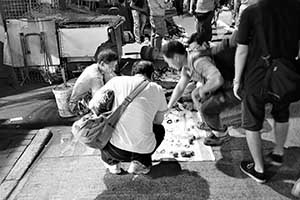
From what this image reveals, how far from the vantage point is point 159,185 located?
2912 millimetres

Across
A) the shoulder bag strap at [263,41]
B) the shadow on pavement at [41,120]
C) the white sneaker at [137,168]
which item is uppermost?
the shoulder bag strap at [263,41]

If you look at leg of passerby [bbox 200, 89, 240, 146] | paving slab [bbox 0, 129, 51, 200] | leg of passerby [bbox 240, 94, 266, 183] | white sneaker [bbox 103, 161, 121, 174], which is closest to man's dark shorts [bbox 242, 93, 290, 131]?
leg of passerby [bbox 240, 94, 266, 183]

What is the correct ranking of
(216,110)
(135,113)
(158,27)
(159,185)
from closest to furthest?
(135,113) → (159,185) → (216,110) → (158,27)

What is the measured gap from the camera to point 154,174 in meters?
3.07

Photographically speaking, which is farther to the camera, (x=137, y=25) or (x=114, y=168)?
(x=137, y=25)

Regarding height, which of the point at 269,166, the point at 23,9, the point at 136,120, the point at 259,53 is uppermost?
the point at 259,53

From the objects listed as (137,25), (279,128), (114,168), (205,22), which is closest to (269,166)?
(279,128)

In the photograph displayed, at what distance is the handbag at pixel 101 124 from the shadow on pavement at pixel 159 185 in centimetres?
45

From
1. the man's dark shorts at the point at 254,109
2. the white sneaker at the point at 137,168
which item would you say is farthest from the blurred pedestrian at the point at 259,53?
the white sneaker at the point at 137,168

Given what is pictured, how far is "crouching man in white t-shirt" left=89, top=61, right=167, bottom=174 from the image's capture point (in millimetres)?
2764

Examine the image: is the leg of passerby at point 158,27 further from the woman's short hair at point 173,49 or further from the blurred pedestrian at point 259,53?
the blurred pedestrian at point 259,53

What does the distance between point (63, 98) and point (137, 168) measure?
164 cm

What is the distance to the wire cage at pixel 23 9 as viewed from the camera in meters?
5.47

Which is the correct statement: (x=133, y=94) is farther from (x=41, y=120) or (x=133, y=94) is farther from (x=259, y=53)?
(x=41, y=120)
